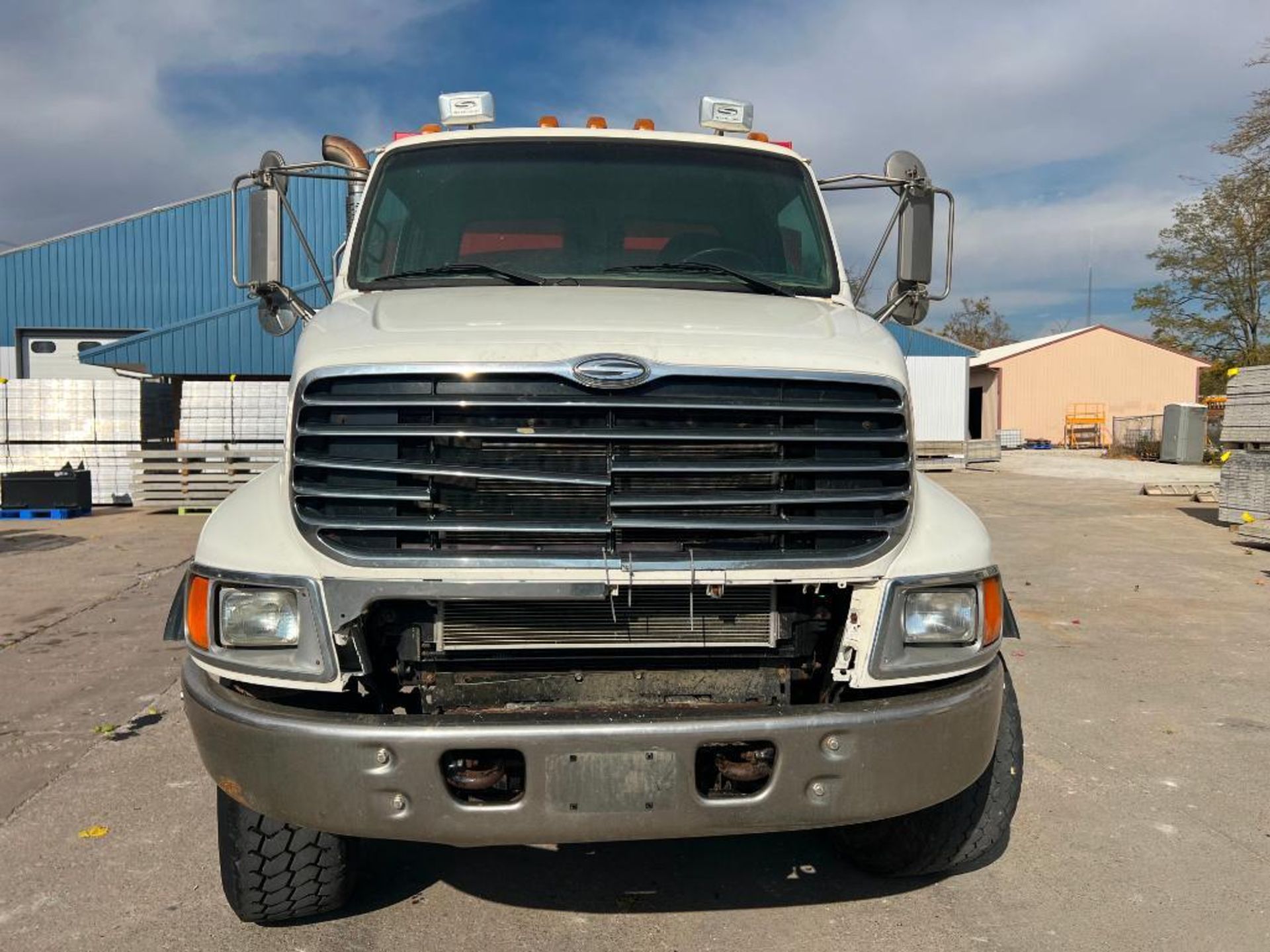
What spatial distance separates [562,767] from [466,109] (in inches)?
125

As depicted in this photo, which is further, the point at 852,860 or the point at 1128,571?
the point at 1128,571

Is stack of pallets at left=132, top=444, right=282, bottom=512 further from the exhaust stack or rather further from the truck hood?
the truck hood

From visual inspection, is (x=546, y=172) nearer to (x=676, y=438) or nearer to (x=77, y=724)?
(x=676, y=438)

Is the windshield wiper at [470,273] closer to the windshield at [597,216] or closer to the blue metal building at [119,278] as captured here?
the windshield at [597,216]

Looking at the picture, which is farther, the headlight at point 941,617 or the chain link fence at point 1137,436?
the chain link fence at point 1137,436

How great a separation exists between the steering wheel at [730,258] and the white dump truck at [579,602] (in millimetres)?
791

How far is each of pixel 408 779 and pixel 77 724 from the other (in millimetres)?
3467

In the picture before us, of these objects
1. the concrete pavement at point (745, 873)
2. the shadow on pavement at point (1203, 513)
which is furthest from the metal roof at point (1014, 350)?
the concrete pavement at point (745, 873)

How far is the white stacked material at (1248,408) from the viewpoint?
11047 millimetres

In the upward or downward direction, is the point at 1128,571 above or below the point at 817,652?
below

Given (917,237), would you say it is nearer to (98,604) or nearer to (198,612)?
(198,612)

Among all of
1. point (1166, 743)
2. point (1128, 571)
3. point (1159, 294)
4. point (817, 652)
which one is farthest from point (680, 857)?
point (1159, 294)

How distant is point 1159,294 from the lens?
39062 millimetres

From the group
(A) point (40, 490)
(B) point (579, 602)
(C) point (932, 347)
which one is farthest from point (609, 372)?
(C) point (932, 347)
